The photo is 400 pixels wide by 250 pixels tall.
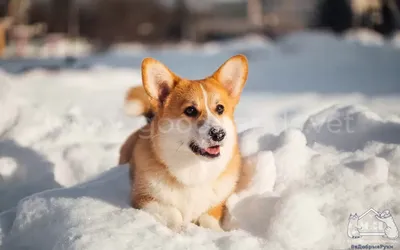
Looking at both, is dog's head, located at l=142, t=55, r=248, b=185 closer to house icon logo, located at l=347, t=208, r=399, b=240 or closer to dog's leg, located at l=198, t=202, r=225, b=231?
dog's leg, located at l=198, t=202, r=225, b=231

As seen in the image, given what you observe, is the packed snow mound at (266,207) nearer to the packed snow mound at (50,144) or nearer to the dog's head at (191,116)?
the dog's head at (191,116)

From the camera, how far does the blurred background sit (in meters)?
12.1

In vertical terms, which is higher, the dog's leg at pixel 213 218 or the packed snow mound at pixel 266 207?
the packed snow mound at pixel 266 207

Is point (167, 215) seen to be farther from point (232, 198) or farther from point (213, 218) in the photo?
point (232, 198)

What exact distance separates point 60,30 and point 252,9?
9.84 metres

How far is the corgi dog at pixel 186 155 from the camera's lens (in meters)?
1.87

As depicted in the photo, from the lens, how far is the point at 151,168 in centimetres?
194

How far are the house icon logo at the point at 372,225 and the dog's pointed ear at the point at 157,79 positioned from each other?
3.61 ft

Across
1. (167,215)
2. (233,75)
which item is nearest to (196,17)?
(233,75)

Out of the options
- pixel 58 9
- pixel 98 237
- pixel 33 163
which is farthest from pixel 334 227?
pixel 58 9

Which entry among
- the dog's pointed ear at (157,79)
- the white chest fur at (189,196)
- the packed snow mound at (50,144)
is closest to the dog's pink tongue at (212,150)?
the white chest fur at (189,196)

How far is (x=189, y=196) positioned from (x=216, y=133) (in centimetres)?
35

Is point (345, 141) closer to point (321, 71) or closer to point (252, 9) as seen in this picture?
point (321, 71)

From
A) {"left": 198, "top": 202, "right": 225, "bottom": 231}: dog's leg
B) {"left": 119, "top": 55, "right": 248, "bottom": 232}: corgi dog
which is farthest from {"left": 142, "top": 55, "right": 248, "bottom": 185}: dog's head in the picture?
{"left": 198, "top": 202, "right": 225, "bottom": 231}: dog's leg
